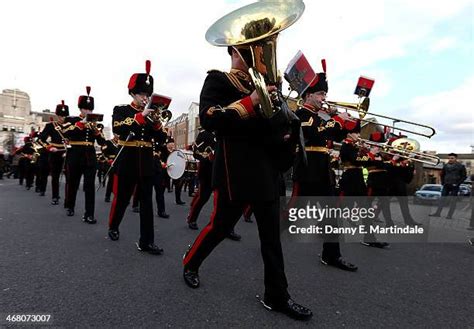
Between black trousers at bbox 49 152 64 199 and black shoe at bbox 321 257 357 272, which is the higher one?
black trousers at bbox 49 152 64 199

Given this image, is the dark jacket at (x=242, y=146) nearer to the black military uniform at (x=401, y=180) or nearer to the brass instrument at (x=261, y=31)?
the brass instrument at (x=261, y=31)

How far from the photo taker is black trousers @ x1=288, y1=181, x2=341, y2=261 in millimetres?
3855

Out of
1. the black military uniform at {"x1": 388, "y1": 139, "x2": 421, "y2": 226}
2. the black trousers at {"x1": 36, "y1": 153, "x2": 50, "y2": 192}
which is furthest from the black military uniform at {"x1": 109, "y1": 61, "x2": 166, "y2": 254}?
the black trousers at {"x1": 36, "y1": 153, "x2": 50, "y2": 192}

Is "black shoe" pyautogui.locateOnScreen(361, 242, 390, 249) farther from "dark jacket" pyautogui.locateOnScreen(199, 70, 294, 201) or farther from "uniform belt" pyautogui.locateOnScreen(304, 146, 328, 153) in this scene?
"dark jacket" pyautogui.locateOnScreen(199, 70, 294, 201)

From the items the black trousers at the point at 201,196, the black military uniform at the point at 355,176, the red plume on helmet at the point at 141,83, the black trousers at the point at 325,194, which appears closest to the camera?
the black trousers at the point at 325,194

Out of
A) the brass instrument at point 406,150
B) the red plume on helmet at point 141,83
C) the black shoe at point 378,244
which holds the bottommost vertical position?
the black shoe at point 378,244

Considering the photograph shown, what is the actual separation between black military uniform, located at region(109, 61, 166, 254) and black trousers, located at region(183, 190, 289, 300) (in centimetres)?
138

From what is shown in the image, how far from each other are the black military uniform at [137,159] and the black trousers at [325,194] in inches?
75.9

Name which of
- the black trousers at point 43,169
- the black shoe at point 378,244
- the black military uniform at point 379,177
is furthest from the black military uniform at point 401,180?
the black trousers at point 43,169

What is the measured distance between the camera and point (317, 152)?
13.6 ft

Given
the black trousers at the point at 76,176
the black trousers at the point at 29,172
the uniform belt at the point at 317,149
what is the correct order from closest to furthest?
1. the uniform belt at the point at 317,149
2. the black trousers at the point at 76,176
3. the black trousers at the point at 29,172

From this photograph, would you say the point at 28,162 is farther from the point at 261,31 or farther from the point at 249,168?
the point at 261,31

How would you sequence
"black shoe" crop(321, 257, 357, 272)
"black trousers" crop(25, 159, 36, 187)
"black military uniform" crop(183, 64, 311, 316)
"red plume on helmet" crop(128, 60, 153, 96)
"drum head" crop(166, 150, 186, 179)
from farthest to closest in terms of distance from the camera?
1. "black trousers" crop(25, 159, 36, 187)
2. "drum head" crop(166, 150, 186, 179)
3. "red plume on helmet" crop(128, 60, 153, 96)
4. "black shoe" crop(321, 257, 357, 272)
5. "black military uniform" crop(183, 64, 311, 316)

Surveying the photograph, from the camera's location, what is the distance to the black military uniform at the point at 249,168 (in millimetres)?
2537
